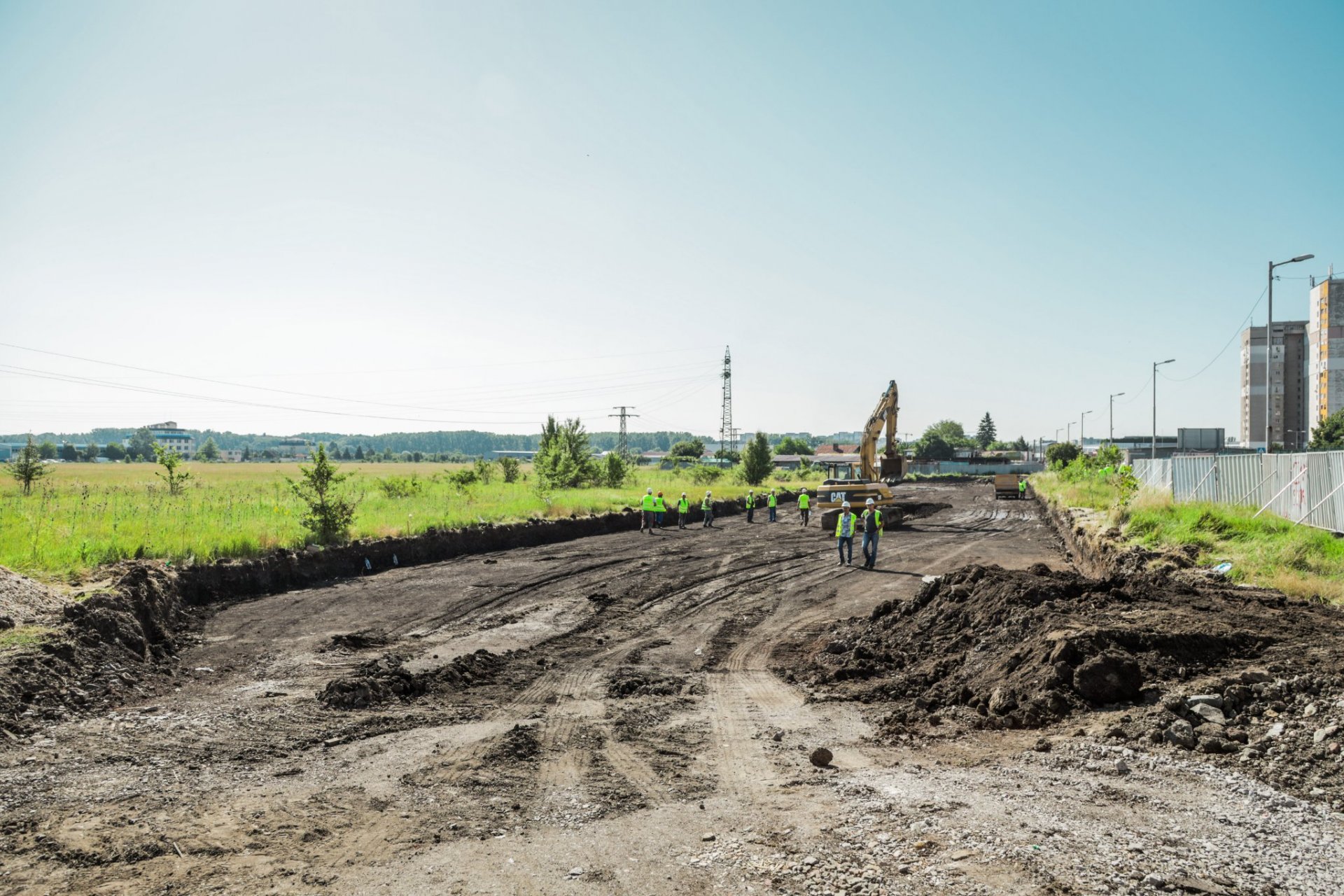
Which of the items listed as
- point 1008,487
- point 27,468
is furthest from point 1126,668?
point 1008,487

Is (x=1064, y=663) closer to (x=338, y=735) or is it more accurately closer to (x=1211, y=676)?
(x=1211, y=676)

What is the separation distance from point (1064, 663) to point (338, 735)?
678 cm

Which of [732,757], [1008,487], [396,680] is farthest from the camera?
[1008,487]

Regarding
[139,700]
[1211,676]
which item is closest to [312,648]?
[139,700]

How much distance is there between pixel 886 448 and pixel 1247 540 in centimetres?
2201

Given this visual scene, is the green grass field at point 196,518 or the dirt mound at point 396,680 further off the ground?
the green grass field at point 196,518

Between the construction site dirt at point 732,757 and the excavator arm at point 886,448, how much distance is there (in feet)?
71.4

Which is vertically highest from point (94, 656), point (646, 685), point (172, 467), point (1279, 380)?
point (1279, 380)

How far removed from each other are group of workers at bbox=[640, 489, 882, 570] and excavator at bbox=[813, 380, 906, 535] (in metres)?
0.50

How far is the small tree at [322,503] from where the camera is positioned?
20016mm

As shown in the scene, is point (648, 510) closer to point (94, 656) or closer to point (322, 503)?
point (322, 503)

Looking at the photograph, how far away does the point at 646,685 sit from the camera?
9.64 metres

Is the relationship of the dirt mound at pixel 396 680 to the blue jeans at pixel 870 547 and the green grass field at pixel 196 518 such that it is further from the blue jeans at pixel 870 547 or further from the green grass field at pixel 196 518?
the blue jeans at pixel 870 547

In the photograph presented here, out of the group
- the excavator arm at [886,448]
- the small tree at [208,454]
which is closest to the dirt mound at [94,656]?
the excavator arm at [886,448]
